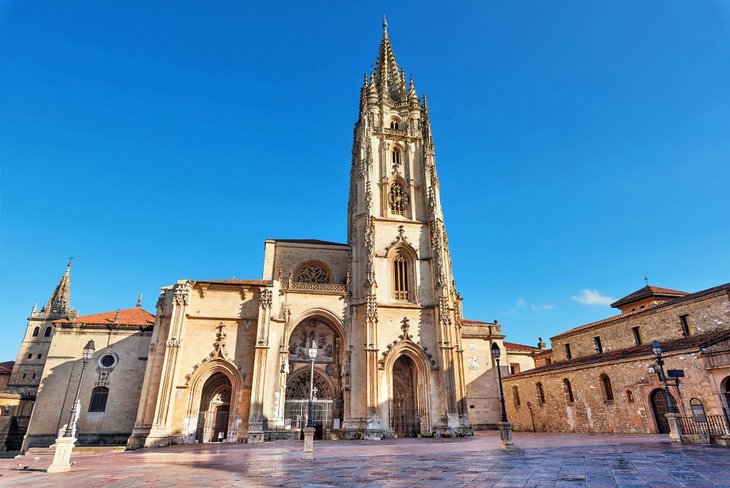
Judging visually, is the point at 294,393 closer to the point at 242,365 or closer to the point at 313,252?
the point at 242,365

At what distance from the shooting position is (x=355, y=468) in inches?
340

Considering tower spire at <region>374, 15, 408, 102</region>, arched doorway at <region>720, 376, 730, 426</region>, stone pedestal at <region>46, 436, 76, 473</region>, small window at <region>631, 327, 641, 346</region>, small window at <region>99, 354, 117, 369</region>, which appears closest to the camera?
stone pedestal at <region>46, 436, 76, 473</region>

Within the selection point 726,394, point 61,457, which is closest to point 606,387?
point 726,394

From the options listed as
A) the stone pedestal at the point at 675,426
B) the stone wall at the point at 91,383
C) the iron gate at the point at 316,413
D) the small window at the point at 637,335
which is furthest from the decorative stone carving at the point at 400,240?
the stone wall at the point at 91,383

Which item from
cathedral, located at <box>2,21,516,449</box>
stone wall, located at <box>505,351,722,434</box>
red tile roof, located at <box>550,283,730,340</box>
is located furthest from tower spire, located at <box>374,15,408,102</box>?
stone wall, located at <box>505,351,722,434</box>

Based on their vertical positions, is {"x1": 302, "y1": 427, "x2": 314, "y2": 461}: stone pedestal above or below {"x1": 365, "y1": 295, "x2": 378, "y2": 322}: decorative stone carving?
below

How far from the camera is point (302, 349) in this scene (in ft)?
80.3

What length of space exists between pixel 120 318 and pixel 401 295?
788 inches

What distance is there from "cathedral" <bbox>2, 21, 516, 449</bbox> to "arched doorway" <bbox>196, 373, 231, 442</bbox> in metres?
0.07

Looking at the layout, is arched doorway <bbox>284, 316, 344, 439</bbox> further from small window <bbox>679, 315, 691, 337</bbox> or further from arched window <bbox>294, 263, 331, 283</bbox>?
small window <bbox>679, 315, 691, 337</bbox>

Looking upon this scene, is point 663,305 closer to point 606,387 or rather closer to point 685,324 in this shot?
point 685,324

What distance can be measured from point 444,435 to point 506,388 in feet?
36.0

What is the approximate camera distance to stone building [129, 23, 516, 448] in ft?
70.1

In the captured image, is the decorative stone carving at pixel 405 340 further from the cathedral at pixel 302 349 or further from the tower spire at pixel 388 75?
the tower spire at pixel 388 75
